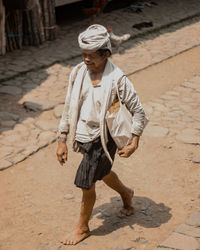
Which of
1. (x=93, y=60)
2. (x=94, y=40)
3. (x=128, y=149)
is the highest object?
(x=94, y=40)

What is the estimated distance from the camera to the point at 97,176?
4.32 metres

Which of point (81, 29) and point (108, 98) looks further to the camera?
point (81, 29)

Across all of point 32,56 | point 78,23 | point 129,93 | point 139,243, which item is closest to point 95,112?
point 129,93

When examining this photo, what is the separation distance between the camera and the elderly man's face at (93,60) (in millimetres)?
4016

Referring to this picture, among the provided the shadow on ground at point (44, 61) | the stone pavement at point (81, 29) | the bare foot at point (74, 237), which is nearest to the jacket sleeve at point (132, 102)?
the bare foot at point (74, 237)

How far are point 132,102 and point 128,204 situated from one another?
136 centimetres

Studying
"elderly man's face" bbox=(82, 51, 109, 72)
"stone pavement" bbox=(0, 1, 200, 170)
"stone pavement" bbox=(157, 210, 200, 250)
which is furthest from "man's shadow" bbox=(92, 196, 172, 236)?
"elderly man's face" bbox=(82, 51, 109, 72)

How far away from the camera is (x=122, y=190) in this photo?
4.84 meters

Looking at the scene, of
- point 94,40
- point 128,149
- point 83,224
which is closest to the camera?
point 94,40

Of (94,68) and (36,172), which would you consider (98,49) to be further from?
(36,172)

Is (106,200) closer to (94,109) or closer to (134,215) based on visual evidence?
(134,215)

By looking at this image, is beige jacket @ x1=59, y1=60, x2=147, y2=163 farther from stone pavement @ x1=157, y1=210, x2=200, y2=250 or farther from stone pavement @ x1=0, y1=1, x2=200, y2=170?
stone pavement @ x1=0, y1=1, x2=200, y2=170

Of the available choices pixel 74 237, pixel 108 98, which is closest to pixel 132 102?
pixel 108 98

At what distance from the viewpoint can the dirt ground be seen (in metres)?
4.72
